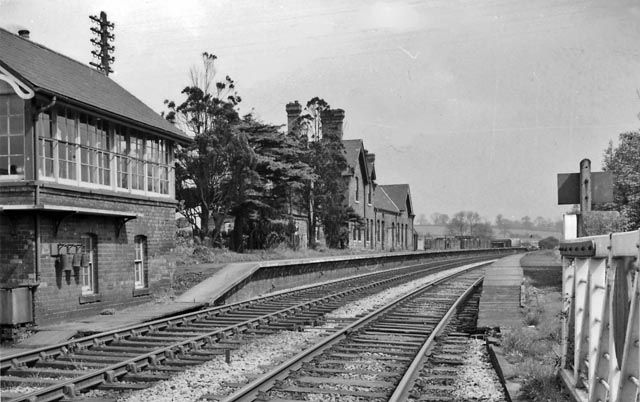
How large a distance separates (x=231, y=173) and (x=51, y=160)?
1419 centimetres

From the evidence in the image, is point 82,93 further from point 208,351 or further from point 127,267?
point 208,351

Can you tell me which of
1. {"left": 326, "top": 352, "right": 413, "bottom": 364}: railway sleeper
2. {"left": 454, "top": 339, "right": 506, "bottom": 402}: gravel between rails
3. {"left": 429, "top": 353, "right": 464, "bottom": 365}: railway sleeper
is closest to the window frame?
{"left": 326, "top": 352, "right": 413, "bottom": 364}: railway sleeper

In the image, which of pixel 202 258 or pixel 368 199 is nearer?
pixel 202 258

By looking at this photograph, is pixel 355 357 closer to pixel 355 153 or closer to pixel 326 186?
pixel 326 186

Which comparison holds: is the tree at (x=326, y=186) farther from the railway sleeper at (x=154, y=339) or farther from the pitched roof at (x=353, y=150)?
the railway sleeper at (x=154, y=339)

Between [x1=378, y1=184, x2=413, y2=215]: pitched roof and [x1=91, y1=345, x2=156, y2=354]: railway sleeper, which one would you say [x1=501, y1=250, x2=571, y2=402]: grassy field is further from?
[x1=378, y1=184, x2=413, y2=215]: pitched roof

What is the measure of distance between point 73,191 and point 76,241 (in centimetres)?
113

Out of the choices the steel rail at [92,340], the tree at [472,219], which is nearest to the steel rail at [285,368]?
the steel rail at [92,340]

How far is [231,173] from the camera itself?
2802cm

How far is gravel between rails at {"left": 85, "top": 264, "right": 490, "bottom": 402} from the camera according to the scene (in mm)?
7473

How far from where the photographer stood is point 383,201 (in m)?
59.8

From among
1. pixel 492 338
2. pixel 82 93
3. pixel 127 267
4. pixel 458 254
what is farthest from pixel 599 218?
pixel 458 254

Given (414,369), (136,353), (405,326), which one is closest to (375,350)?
(414,369)

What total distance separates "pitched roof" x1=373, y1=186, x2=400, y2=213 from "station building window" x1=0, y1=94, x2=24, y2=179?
43.1 meters
